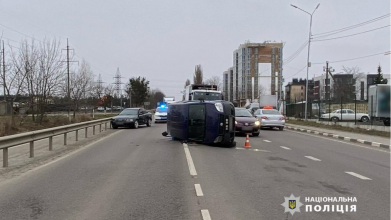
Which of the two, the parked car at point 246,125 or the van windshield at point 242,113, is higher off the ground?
the van windshield at point 242,113

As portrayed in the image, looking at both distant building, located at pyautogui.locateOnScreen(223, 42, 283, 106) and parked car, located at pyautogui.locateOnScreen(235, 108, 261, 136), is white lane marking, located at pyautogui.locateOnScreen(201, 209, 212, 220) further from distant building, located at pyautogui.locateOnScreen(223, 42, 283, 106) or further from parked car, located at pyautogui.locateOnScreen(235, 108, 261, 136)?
distant building, located at pyautogui.locateOnScreen(223, 42, 283, 106)

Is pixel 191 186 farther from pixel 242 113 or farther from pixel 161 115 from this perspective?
pixel 161 115

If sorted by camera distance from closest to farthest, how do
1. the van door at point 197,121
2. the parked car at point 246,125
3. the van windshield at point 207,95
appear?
1. the van door at point 197,121
2. the parked car at point 246,125
3. the van windshield at point 207,95


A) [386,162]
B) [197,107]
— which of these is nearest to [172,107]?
[197,107]

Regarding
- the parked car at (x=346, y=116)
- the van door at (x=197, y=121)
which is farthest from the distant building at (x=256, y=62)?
the van door at (x=197, y=121)

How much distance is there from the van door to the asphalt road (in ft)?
6.88

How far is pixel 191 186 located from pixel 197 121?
6.81 meters

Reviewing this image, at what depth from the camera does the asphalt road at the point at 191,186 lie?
5.40m

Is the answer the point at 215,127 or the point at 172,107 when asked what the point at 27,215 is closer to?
the point at 215,127

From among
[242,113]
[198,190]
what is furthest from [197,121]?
[198,190]

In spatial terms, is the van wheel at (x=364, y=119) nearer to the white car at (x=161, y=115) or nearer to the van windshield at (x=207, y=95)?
the van windshield at (x=207, y=95)

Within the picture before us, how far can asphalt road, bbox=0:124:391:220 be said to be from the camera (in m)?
5.40

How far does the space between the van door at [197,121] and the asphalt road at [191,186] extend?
6.88 ft

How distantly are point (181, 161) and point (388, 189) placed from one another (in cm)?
533
